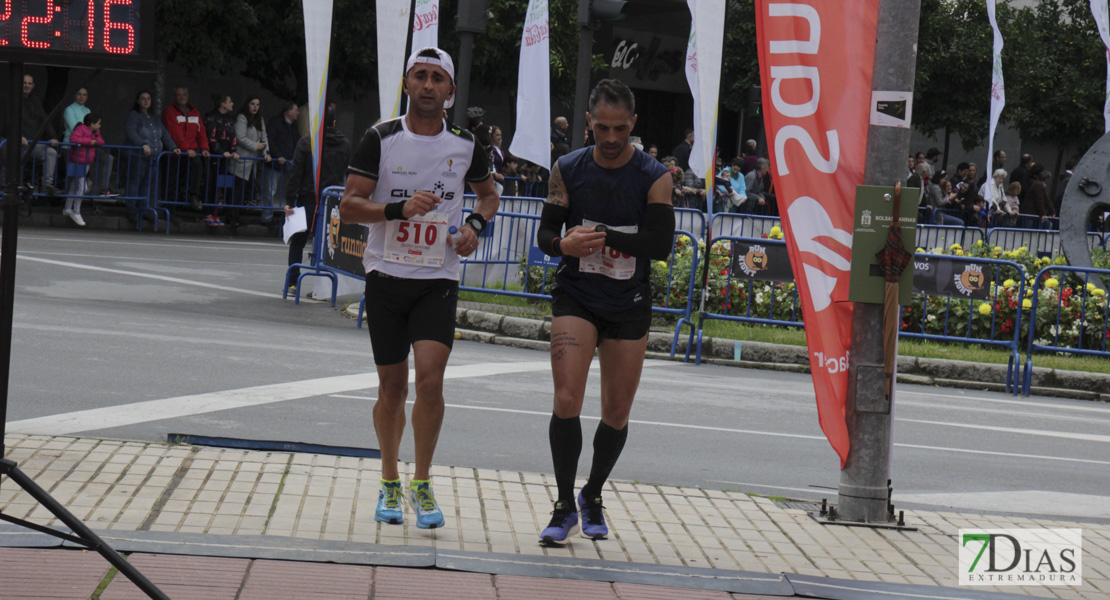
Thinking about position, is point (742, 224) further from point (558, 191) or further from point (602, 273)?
point (602, 273)

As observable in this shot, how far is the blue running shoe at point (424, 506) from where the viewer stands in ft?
18.0

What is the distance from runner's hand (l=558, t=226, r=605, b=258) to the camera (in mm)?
5367

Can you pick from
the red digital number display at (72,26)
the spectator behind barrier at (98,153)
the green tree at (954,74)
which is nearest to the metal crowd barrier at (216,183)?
the spectator behind barrier at (98,153)

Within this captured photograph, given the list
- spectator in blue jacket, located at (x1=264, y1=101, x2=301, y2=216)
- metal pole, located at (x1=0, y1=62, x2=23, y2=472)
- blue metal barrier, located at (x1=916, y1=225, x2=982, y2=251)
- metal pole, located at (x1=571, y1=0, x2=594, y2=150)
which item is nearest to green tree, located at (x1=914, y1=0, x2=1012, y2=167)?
blue metal barrier, located at (x1=916, y1=225, x2=982, y2=251)

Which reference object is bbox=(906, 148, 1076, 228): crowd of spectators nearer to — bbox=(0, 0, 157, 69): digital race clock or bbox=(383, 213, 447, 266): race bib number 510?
bbox=(383, 213, 447, 266): race bib number 510

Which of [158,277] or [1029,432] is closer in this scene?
[1029,432]

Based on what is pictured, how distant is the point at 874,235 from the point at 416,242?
2.14 meters

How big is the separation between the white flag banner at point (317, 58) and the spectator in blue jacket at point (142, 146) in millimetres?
7442

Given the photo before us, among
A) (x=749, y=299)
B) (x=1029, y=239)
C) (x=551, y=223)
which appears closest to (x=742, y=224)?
(x=1029, y=239)

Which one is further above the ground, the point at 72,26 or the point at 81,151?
the point at 81,151

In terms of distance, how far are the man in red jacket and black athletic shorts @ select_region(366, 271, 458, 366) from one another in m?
15.8

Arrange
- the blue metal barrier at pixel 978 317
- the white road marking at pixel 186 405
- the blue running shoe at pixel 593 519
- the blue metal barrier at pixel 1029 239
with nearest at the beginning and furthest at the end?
the blue running shoe at pixel 593 519 < the white road marking at pixel 186 405 < the blue metal barrier at pixel 978 317 < the blue metal barrier at pixel 1029 239

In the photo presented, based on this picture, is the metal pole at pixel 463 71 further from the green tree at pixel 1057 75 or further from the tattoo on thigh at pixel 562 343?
the green tree at pixel 1057 75

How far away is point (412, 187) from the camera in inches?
219
